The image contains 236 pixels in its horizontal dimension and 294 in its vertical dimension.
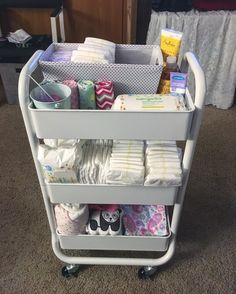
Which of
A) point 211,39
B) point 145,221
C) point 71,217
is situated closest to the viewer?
point 71,217

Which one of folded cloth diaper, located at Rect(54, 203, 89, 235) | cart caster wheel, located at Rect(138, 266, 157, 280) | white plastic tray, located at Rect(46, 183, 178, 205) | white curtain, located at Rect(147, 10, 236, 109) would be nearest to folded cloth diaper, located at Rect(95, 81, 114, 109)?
white plastic tray, located at Rect(46, 183, 178, 205)

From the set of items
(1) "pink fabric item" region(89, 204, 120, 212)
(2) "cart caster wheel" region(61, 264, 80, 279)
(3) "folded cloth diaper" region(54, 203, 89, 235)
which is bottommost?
(2) "cart caster wheel" region(61, 264, 80, 279)

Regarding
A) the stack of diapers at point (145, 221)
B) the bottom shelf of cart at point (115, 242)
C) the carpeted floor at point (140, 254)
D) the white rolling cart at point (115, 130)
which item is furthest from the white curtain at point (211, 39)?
the bottom shelf of cart at point (115, 242)

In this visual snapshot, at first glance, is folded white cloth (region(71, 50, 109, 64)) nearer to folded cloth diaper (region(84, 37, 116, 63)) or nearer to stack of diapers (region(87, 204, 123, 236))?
folded cloth diaper (region(84, 37, 116, 63))

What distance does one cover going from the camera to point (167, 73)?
81 centimetres

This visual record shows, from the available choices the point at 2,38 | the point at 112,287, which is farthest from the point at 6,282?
the point at 2,38

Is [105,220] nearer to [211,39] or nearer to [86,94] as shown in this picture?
[86,94]

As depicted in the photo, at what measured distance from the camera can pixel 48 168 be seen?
→ 77 cm

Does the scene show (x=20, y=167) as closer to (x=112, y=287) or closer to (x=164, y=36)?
(x=112, y=287)

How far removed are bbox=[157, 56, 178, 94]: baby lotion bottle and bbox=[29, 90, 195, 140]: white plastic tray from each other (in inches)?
4.3

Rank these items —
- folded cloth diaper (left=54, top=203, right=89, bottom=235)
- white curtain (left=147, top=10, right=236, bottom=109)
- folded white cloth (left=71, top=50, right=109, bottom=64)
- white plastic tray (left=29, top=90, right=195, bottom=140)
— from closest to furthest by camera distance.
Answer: white plastic tray (left=29, top=90, right=195, bottom=140), folded white cloth (left=71, top=50, right=109, bottom=64), folded cloth diaper (left=54, top=203, right=89, bottom=235), white curtain (left=147, top=10, right=236, bottom=109)

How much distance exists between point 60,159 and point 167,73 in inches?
15.5

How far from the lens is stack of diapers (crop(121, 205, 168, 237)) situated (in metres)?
1.01

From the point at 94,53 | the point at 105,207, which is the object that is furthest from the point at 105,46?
the point at 105,207
